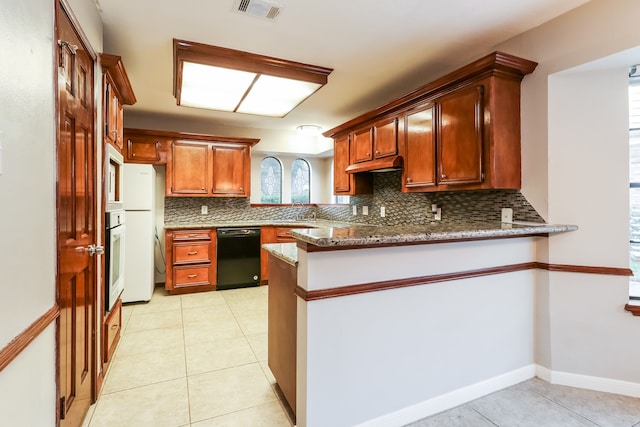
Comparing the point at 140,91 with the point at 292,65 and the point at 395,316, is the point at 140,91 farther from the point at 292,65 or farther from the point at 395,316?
the point at 395,316

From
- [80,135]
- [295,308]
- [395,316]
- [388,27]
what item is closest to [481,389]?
[395,316]

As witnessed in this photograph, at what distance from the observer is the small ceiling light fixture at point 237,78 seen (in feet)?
8.52

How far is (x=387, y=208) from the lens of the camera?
13.6 ft

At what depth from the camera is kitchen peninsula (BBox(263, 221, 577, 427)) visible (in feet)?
5.34

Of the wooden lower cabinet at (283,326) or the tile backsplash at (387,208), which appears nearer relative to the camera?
the wooden lower cabinet at (283,326)

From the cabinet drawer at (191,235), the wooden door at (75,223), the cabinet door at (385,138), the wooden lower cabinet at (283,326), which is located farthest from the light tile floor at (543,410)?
the cabinet drawer at (191,235)

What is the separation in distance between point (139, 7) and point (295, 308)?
7.28 ft

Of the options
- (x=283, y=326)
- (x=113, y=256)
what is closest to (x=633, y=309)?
(x=283, y=326)

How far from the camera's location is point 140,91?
3.68 metres

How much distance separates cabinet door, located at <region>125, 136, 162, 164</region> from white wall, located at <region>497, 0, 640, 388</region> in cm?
447

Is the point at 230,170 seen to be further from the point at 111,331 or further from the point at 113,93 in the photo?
the point at 111,331

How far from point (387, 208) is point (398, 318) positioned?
2.44 meters

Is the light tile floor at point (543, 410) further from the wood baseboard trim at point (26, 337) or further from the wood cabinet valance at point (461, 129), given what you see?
the wood baseboard trim at point (26, 337)

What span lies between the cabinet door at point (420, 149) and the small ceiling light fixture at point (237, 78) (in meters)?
0.95
